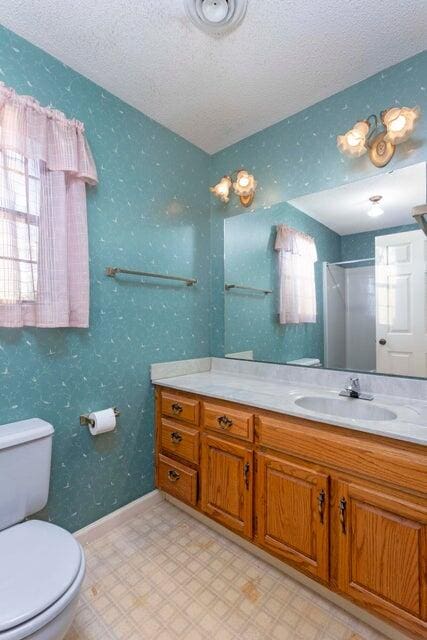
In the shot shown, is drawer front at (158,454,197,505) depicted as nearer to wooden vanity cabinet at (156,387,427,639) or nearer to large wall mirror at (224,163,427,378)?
Result: wooden vanity cabinet at (156,387,427,639)

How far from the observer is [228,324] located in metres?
2.32

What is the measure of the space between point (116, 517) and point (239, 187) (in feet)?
7.31

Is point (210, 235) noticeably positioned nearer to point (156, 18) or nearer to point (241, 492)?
point (156, 18)

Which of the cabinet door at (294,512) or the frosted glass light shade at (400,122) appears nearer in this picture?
the cabinet door at (294,512)

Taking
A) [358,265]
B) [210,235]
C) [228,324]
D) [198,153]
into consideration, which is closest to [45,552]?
[228,324]

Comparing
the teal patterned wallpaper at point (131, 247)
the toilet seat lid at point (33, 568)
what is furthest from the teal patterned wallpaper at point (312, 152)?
the toilet seat lid at point (33, 568)

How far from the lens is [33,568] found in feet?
3.17

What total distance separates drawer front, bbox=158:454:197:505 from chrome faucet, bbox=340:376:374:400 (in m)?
0.96

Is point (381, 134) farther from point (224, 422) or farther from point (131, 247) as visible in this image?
point (224, 422)

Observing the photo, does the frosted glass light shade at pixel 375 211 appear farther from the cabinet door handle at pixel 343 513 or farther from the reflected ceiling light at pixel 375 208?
the cabinet door handle at pixel 343 513

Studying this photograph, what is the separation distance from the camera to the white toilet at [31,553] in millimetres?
836

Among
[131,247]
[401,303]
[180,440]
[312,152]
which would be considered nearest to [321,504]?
[180,440]

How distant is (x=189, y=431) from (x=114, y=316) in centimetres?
81

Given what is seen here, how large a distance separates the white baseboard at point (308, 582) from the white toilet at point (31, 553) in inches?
36.3
